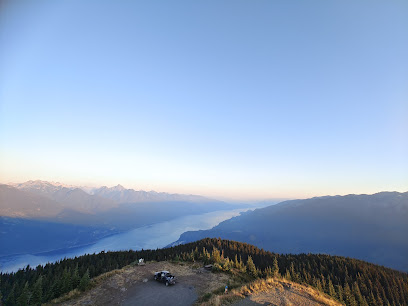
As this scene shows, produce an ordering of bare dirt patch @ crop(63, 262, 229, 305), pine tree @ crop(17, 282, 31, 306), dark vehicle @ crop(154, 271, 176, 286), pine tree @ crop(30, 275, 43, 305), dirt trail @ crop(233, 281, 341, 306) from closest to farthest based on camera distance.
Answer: dirt trail @ crop(233, 281, 341, 306)
pine tree @ crop(17, 282, 31, 306)
pine tree @ crop(30, 275, 43, 305)
bare dirt patch @ crop(63, 262, 229, 305)
dark vehicle @ crop(154, 271, 176, 286)

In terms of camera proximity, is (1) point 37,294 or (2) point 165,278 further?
(2) point 165,278

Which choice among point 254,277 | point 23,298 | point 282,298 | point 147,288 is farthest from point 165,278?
point 282,298

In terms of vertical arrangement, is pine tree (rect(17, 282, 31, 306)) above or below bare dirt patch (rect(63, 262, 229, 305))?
above

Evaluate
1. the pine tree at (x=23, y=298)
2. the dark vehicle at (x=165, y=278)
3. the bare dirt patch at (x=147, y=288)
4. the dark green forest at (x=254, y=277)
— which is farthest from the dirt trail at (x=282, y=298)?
the pine tree at (x=23, y=298)

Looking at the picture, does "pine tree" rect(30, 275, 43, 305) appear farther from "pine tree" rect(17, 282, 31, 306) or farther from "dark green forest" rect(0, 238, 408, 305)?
"pine tree" rect(17, 282, 31, 306)

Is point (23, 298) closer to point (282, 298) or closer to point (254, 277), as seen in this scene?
point (282, 298)

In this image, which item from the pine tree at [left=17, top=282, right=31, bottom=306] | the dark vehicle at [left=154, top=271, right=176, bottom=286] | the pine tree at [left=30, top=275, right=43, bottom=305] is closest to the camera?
the pine tree at [left=17, top=282, right=31, bottom=306]

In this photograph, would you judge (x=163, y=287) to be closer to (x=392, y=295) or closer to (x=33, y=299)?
(x=33, y=299)

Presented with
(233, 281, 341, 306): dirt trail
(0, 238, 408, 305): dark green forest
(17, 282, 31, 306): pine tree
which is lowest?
(0, 238, 408, 305): dark green forest

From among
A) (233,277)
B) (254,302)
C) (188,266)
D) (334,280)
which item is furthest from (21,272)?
(334,280)

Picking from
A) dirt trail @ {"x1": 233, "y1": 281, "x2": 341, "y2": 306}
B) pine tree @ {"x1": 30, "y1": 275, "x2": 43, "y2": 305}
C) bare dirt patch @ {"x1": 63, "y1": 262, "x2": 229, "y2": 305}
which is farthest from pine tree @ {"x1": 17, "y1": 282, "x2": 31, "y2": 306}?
dirt trail @ {"x1": 233, "y1": 281, "x2": 341, "y2": 306}
